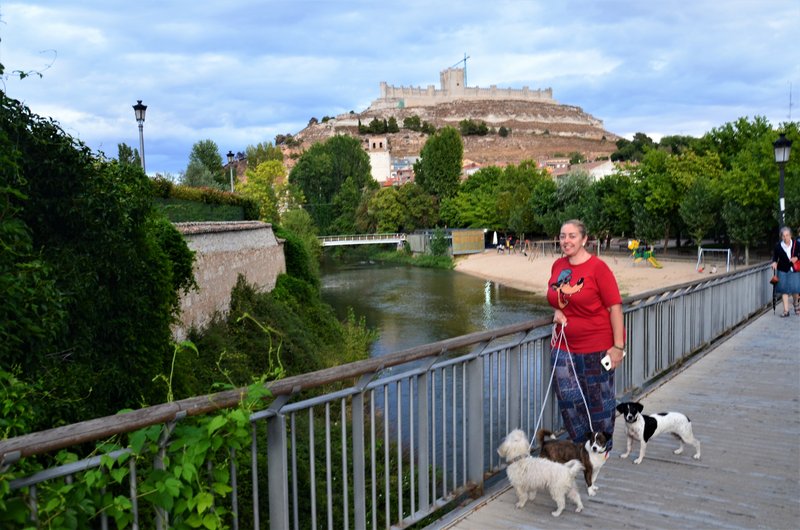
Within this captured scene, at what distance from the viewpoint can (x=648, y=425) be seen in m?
4.91

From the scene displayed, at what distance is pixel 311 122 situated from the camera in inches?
7328

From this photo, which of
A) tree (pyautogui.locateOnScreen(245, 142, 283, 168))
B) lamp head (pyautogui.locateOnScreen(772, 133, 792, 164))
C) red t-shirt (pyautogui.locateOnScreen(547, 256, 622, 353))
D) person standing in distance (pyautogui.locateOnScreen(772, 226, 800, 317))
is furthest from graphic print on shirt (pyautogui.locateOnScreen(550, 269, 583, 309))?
tree (pyautogui.locateOnScreen(245, 142, 283, 168))

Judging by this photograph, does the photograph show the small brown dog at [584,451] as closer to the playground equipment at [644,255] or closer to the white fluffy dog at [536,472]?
the white fluffy dog at [536,472]

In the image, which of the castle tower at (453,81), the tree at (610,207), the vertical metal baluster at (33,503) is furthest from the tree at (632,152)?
the vertical metal baluster at (33,503)

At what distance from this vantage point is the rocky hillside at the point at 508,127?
509 feet

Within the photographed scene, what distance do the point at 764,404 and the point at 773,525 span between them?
305cm

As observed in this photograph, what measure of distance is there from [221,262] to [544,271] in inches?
1353

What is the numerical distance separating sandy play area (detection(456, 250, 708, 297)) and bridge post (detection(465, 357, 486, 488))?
2916 centimetres

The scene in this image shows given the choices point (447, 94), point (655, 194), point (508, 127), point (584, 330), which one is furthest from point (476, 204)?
point (447, 94)

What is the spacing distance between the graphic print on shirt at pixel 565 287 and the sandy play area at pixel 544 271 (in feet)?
94.9

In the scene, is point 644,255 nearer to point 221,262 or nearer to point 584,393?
point 221,262

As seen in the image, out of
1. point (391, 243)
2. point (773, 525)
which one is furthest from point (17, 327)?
point (391, 243)

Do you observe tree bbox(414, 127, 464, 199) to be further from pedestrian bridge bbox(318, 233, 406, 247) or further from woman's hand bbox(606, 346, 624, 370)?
woman's hand bbox(606, 346, 624, 370)

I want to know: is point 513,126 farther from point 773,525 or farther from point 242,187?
point 773,525
